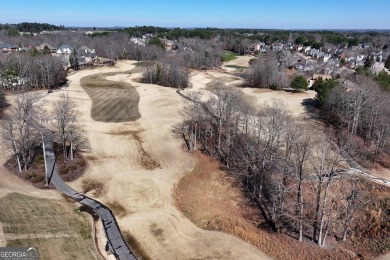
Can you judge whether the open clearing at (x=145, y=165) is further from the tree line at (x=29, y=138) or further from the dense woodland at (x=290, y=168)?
the dense woodland at (x=290, y=168)

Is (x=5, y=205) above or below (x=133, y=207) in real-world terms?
above

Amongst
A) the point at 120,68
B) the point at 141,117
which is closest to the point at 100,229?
the point at 141,117

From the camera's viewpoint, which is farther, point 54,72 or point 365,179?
point 54,72

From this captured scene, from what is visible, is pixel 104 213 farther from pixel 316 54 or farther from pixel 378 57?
pixel 378 57

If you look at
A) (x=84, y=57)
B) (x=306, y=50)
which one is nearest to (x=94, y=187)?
(x=84, y=57)

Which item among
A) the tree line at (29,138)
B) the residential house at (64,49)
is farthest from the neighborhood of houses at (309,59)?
the tree line at (29,138)

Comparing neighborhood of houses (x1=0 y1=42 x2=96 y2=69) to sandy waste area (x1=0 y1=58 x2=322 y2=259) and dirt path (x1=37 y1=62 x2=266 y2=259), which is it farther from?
dirt path (x1=37 y1=62 x2=266 y2=259)

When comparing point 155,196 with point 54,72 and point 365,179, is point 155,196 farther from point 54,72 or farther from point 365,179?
point 54,72
